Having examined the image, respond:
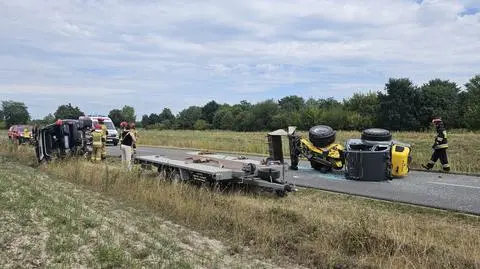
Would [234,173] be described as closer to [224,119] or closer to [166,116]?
[224,119]

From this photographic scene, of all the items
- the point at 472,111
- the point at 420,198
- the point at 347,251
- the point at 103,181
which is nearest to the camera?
the point at 347,251

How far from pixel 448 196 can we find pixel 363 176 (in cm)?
301

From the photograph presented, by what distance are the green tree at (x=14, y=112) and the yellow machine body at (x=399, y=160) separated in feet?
351

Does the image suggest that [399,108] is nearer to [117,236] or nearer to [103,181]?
[103,181]

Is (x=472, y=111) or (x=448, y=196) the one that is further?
(x=472, y=111)

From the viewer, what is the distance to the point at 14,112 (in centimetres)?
11344

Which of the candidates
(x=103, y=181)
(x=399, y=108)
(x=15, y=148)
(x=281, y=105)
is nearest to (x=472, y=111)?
(x=399, y=108)

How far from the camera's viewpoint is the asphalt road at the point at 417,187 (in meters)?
10.8

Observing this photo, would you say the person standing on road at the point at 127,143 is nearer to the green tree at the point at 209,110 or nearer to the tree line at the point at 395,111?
the tree line at the point at 395,111

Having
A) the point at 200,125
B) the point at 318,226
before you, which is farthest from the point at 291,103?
the point at 318,226

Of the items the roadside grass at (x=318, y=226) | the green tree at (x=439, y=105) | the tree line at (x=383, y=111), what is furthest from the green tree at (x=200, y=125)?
the roadside grass at (x=318, y=226)

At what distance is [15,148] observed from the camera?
25875 millimetres

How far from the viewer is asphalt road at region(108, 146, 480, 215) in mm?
10758

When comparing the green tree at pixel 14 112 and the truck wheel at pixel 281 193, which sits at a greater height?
the green tree at pixel 14 112
